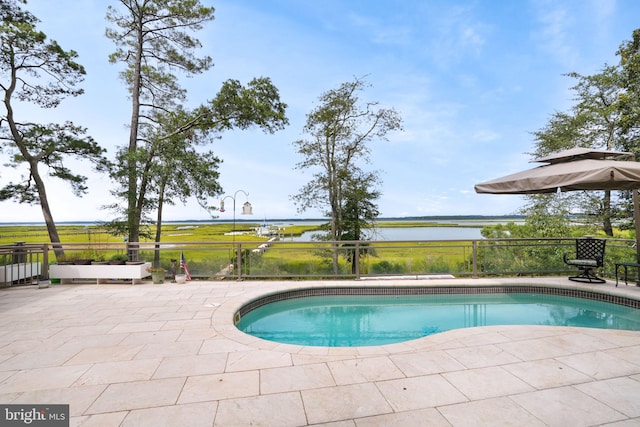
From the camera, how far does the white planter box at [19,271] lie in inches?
247

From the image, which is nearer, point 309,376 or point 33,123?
point 309,376

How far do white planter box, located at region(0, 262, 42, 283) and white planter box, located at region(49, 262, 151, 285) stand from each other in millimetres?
599

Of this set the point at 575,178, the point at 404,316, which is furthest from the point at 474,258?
the point at 575,178

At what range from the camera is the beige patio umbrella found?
3.94 m

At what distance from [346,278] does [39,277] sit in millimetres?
7197

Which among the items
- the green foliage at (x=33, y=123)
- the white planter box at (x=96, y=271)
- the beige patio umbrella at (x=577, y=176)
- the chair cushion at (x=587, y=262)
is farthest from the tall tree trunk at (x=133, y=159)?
the chair cushion at (x=587, y=262)

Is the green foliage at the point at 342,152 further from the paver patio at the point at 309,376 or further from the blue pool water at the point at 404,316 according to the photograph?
the paver patio at the point at 309,376

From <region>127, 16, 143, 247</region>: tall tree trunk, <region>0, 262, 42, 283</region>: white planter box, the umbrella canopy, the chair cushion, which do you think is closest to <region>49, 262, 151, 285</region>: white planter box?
<region>0, 262, 42, 283</region>: white planter box

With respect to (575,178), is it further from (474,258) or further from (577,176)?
(474,258)

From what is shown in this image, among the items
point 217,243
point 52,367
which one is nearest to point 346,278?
point 217,243

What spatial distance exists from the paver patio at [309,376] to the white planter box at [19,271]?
312 cm

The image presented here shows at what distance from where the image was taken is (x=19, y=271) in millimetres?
6520

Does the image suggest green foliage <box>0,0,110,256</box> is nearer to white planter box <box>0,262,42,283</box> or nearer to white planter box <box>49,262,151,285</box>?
white planter box <box>0,262,42,283</box>

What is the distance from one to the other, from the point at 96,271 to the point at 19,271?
168cm
